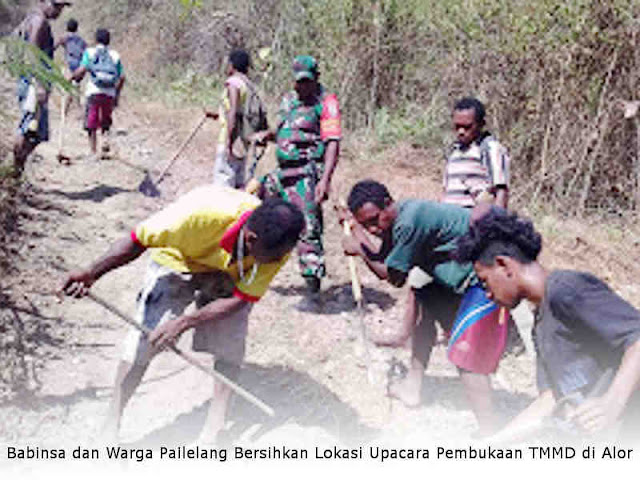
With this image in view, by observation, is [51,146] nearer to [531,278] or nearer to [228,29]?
[228,29]

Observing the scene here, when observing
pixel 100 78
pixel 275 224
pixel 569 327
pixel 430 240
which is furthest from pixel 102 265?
pixel 100 78

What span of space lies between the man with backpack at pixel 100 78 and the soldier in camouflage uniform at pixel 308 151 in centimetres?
344

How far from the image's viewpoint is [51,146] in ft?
27.5

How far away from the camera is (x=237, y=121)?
4.96 meters

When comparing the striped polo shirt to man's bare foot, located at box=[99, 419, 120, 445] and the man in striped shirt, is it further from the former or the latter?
man's bare foot, located at box=[99, 419, 120, 445]

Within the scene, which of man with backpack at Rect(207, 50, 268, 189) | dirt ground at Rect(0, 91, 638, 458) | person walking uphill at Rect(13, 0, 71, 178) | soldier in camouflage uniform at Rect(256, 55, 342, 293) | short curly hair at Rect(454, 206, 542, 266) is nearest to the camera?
Result: short curly hair at Rect(454, 206, 542, 266)

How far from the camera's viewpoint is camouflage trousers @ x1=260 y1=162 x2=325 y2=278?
4.48 metres

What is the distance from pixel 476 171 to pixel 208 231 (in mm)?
1788

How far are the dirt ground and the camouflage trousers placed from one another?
378mm

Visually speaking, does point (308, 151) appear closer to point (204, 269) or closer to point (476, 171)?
point (476, 171)

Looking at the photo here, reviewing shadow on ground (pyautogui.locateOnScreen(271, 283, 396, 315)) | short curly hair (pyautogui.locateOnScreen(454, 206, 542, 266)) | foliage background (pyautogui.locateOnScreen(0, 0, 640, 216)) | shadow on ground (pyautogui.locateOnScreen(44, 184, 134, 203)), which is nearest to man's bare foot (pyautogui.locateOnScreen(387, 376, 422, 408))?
shadow on ground (pyautogui.locateOnScreen(271, 283, 396, 315))

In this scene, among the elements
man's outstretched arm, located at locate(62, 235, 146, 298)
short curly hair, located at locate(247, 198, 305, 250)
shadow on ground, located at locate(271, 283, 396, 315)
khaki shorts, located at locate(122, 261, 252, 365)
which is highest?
short curly hair, located at locate(247, 198, 305, 250)

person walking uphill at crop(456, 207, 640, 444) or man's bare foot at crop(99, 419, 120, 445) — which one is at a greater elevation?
person walking uphill at crop(456, 207, 640, 444)

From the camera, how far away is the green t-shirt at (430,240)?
3.04 metres
